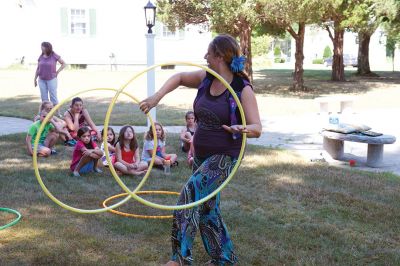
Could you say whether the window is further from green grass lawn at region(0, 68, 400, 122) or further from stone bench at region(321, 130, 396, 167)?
stone bench at region(321, 130, 396, 167)

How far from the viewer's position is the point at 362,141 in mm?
8258

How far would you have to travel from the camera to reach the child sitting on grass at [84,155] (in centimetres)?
729

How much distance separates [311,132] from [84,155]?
5.85 m

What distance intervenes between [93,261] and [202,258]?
2.98ft

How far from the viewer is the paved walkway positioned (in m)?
8.92

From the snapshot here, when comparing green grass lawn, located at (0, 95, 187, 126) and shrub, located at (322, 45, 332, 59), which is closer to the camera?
green grass lawn, located at (0, 95, 187, 126)

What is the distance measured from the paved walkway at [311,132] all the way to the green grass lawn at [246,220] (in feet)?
3.45

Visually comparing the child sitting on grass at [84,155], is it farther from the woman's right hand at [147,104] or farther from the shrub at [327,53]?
the shrub at [327,53]

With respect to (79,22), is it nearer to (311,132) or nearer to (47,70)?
(47,70)

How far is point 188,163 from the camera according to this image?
26.7ft

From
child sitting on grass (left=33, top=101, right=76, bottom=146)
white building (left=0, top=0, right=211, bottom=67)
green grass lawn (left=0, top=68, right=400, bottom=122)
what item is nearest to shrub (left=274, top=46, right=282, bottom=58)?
white building (left=0, top=0, right=211, bottom=67)

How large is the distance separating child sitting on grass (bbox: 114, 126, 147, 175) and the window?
2172cm

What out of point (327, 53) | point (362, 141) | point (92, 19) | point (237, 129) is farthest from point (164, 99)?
point (327, 53)

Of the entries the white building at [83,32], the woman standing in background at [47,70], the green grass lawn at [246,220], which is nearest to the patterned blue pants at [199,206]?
the green grass lawn at [246,220]
